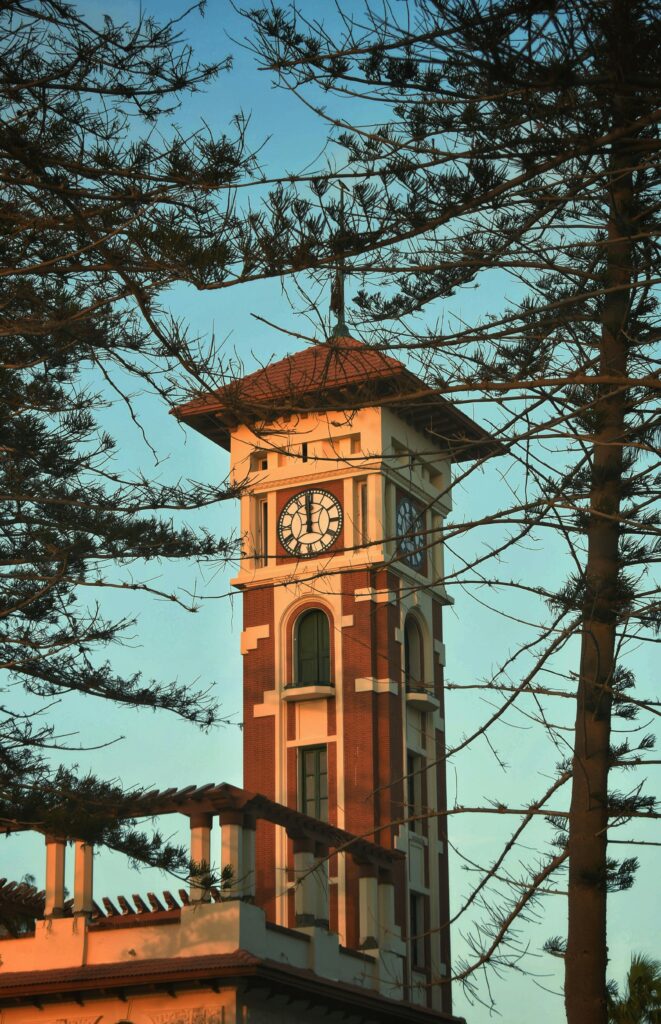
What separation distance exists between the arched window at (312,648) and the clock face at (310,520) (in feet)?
4.95

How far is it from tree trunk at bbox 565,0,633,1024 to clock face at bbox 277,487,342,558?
2619 cm

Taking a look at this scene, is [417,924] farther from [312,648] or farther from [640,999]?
[640,999]

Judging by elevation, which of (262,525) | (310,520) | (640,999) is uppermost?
(262,525)

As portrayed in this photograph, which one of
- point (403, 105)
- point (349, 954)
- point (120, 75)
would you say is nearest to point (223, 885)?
point (120, 75)

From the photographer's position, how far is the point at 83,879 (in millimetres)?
21156

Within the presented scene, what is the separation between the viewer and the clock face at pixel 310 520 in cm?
3491

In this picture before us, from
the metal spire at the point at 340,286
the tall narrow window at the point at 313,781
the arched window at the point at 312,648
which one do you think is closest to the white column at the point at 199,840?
the metal spire at the point at 340,286

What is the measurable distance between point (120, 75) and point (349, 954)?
1620cm

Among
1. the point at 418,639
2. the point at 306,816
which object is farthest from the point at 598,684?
the point at 418,639

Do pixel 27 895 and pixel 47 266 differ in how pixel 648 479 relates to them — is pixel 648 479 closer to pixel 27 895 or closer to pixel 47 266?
pixel 47 266

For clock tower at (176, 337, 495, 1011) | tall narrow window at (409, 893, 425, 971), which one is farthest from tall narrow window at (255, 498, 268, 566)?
tall narrow window at (409, 893, 425, 971)

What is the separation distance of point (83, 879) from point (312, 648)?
560 inches

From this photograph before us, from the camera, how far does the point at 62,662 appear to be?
45.3 feet

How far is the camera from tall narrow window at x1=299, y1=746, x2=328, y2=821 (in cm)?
3353
